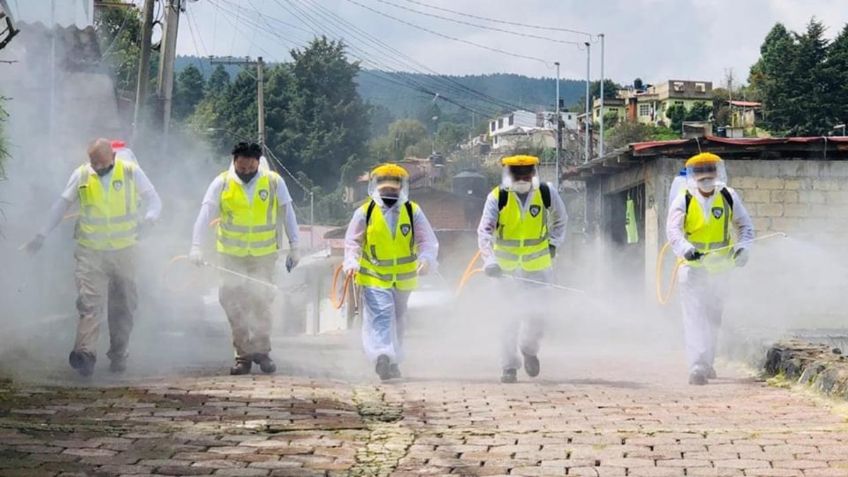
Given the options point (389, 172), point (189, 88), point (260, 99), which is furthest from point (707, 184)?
point (189, 88)

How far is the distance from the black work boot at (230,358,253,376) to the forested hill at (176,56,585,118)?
33.4 meters

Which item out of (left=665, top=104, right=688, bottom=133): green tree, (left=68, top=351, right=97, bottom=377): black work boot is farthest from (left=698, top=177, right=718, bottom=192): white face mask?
(left=665, top=104, right=688, bottom=133): green tree

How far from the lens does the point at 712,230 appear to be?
1035 cm

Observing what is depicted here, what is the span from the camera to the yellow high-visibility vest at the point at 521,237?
10.4 meters

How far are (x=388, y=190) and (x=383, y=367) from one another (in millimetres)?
1531

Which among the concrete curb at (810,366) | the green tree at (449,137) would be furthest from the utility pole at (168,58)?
the green tree at (449,137)

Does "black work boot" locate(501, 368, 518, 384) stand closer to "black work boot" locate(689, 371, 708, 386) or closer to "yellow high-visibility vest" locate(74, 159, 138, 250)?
"black work boot" locate(689, 371, 708, 386)

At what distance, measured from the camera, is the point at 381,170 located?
10.3 meters

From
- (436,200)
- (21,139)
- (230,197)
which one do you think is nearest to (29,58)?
(21,139)

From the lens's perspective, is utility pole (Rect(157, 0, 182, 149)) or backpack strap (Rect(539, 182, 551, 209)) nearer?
backpack strap (Rect(539, 182, 551, 209))

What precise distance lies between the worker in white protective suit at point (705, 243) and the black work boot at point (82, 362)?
487 cm

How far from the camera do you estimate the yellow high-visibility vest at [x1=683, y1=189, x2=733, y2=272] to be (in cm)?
1028

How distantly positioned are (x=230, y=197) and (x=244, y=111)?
5437cm

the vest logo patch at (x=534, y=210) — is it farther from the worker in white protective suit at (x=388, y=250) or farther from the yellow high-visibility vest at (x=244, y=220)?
the yellow high-visibility vest at (x=244, y=220)
